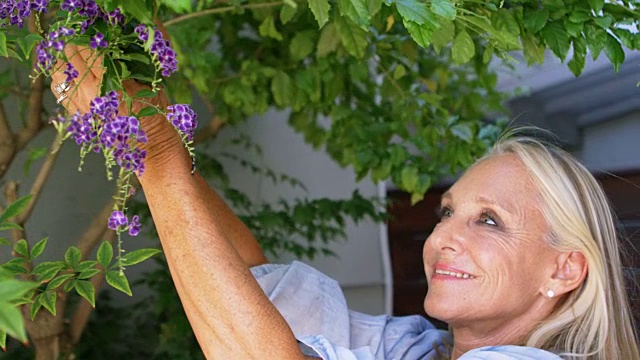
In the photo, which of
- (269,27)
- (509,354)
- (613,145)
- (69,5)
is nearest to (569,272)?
(509,354)

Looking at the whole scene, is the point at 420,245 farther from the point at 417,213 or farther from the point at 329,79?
the point at 329,79

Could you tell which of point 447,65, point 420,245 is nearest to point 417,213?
point 420,245

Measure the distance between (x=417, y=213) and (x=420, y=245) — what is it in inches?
5.0

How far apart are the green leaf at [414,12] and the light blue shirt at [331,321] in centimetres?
82

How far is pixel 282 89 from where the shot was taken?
238 centimetres

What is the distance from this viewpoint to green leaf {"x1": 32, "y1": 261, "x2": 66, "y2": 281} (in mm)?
1215

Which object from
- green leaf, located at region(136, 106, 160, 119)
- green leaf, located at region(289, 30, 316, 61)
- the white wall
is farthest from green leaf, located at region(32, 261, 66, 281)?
the white wall

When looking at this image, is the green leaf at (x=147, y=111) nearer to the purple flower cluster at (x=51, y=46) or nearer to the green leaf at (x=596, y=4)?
the purple flower cluster at (x=51, y=46)

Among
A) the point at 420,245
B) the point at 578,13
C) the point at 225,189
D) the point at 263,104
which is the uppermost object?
the point at 578,13

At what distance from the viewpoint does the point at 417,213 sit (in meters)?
3.76

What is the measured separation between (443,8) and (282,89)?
1272 mm

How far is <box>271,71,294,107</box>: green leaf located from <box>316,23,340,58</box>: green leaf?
0.24 meters

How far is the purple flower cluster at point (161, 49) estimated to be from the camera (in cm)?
111

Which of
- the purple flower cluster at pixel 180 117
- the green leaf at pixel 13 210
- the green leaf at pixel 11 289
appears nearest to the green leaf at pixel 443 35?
the purple flower cluster at pixel 180 117
